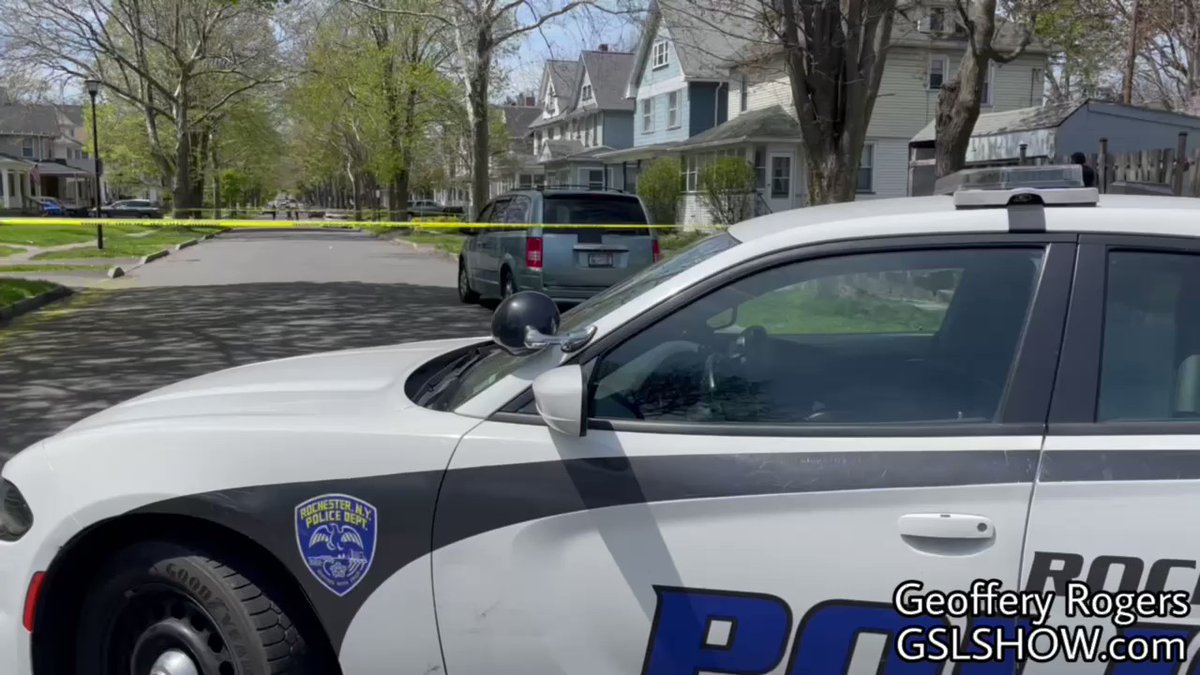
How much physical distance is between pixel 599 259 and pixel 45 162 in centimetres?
8676

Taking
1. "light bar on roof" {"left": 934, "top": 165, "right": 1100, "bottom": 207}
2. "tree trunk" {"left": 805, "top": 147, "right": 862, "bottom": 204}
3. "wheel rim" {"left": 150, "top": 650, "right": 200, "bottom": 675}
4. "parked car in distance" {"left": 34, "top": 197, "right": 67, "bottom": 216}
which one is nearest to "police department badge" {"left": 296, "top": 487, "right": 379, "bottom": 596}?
"wheel rim" {"left": 150, "top": 650, "right": 200, "bottom": 675}

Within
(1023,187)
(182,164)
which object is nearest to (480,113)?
(182,164)

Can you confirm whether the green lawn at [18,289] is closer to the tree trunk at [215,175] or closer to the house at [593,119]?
the house at [593,119]

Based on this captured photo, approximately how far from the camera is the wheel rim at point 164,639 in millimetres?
2809

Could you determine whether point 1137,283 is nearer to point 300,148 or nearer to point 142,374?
point 142,374

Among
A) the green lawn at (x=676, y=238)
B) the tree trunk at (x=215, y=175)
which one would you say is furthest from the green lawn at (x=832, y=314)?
the tree trunk at (x=215, y=175)

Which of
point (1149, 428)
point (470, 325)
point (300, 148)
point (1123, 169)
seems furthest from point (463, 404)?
point (300, 148)

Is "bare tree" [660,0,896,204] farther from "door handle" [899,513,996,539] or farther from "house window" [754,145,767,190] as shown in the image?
"house window" [754,145,767,190]

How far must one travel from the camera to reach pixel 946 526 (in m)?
2.36

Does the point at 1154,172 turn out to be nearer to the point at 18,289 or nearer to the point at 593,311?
the point at 593,311

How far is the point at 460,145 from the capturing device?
55.1m

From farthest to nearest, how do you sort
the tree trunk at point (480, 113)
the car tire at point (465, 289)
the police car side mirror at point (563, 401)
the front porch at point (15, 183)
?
1. the front porch at point (15, 183)
2. the tree trunk at point (480, 113)
3. the car tire at point (465, 289)
4. the police car side mirror at point (563, 401)

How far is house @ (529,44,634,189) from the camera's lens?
5497cm

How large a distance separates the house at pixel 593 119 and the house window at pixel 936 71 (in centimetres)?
1875
